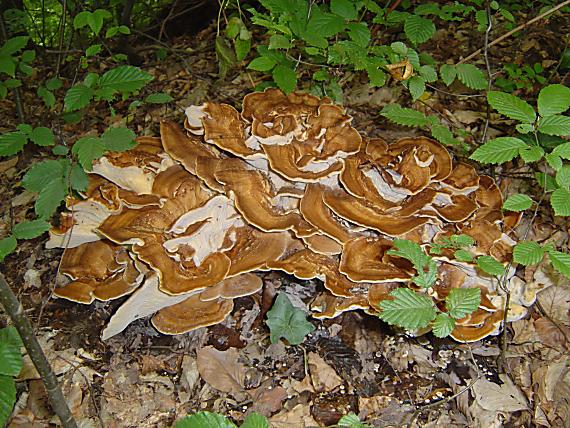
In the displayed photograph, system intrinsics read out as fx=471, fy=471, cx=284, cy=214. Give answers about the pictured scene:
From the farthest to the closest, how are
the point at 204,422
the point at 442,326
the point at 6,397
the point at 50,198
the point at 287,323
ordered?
the point at 287,323 < the point at 50,198 < the point at 442,326 < the point at 6,397 < the point at 204,422

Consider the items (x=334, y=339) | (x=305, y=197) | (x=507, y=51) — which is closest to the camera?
(x=305, y=197)

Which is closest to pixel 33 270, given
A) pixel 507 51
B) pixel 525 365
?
Answer: pixel 525 365

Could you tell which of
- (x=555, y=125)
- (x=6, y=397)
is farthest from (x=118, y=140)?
(x=555, y=125)

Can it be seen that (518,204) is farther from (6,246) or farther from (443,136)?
(6,246)

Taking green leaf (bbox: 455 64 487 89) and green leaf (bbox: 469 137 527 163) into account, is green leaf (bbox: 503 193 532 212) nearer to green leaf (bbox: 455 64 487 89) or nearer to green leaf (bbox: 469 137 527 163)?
green leaf (bbox: 469 137 527 163)

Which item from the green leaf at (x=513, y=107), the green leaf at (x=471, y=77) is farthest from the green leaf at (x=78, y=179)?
the green leaf at (x=471, y=77)

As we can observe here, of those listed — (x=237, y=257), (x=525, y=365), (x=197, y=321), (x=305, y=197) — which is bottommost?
(x=525, y=365)

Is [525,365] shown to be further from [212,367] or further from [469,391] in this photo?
[212,367]
